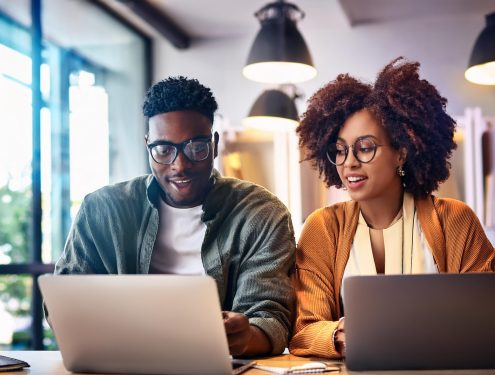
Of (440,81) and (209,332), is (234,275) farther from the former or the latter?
(440,81)

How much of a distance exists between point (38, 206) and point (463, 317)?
3211mm

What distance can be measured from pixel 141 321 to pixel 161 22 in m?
4.09

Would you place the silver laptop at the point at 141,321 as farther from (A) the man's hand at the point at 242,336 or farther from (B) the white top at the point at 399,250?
(B) the white top at the point at 399,250

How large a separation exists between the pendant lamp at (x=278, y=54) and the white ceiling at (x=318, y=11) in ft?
4.48

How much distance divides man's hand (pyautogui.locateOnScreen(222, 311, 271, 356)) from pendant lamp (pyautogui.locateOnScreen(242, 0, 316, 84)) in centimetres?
195

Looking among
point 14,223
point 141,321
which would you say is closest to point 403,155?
point 141,321

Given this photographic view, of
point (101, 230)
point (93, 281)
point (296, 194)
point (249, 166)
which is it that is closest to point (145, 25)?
point (249, 166)

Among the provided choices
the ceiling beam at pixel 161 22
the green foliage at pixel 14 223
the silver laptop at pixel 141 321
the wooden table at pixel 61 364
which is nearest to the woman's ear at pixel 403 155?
the wooden table at pixel 61 364

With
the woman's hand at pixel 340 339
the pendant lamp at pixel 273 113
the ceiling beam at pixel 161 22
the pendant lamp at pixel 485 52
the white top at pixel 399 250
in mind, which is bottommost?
the woman's hand at pixel 340 339

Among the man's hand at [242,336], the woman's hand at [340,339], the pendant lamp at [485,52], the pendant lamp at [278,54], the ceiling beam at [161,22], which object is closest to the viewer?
the man's hand at [242,336]

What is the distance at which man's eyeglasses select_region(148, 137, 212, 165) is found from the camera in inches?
72.4

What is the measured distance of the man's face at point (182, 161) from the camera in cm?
184

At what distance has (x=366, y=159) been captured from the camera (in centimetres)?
180

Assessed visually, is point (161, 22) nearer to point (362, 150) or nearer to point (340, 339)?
point (362, 150)
